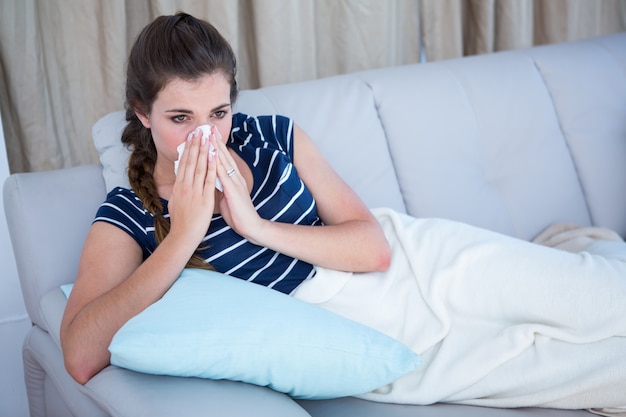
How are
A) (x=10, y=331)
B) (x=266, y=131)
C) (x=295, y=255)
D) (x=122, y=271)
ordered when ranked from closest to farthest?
1. (x=122, y=271)
2. (x=295, y=255)
3. (x=266, y=131)
4. (x=10, y=331)

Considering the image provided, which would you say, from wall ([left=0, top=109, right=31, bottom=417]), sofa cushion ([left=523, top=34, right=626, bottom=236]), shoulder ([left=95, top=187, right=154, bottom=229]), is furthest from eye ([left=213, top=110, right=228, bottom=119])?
sofa cushion ([left=523, top=34, right=626, bottom=236])

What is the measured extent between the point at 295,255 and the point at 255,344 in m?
0.35

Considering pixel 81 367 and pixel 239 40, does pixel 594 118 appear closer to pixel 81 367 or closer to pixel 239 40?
pixel 239 40

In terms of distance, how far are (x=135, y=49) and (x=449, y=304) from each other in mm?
802

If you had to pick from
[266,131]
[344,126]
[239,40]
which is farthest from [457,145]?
[239,40]

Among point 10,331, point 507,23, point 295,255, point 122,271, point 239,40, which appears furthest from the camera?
point 507,23

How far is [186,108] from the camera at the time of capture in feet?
4.52

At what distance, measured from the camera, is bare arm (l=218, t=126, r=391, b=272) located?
4.63 feet

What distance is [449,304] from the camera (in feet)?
4.71

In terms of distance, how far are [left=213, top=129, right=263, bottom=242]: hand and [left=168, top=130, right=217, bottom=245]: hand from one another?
0.02 metres

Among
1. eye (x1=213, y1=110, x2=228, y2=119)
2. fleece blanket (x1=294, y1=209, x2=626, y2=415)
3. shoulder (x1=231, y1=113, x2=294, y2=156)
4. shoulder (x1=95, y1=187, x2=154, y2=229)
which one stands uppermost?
eye (x1=213, y1=110, x2=228, y2=119)

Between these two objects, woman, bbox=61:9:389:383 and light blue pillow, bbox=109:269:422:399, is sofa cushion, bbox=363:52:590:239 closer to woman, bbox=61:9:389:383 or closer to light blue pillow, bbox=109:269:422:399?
woman, bbox=61:9:389:383

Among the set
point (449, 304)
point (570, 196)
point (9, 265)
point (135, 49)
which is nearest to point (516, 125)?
point (570, 196)

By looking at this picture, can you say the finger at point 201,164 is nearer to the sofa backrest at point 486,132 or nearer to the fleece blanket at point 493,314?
the fleece blanket at point 493,314
